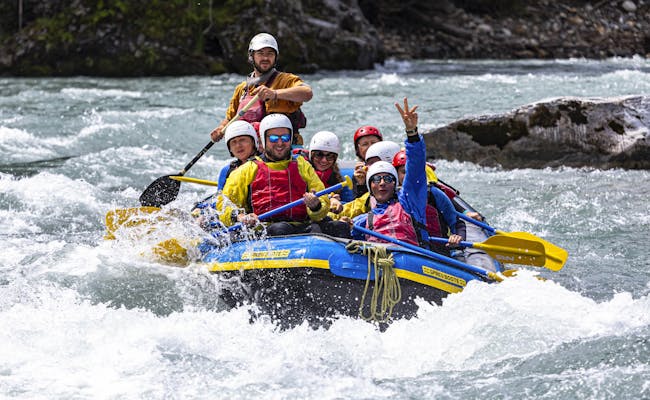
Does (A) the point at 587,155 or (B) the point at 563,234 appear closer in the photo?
(B) the point at 563,234

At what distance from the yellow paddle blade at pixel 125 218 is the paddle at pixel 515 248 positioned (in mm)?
2285

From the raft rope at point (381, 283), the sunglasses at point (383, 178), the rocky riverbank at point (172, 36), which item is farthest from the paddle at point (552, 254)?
the rocky riverbank at point (172, 36)

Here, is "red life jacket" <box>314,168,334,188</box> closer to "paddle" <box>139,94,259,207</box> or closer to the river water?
the river water

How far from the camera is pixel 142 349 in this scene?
5.05 m

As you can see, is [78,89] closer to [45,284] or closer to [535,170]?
[535,170]

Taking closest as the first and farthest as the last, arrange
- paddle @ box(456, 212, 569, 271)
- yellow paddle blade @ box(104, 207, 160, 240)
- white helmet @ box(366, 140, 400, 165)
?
paddle @ box(456, 212, 569, 271), white helmet @ box(366, 140, 400, 165), yellow paddle blade @ box(104, 207, 160, 240)

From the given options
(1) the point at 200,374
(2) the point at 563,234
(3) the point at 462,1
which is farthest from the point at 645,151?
(3) the point at 462,1

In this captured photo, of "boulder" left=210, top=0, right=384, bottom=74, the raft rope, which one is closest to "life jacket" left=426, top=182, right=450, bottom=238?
the raft rope

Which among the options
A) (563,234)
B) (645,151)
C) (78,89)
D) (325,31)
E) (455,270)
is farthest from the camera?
(325,31)

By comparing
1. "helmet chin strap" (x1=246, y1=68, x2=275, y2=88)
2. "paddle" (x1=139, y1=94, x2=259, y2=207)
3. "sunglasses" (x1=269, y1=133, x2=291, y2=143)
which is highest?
"helmet chin strap" (x1=246, y1=68, x2=275, y2=88)

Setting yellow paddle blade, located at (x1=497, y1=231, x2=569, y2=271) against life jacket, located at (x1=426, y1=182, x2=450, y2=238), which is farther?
life jacket, located at (x1=426, y1=182, x2=450, y2=238)

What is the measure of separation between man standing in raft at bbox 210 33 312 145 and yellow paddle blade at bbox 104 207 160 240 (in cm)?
92

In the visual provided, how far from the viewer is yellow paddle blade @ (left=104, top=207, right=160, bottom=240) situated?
6.67 meters

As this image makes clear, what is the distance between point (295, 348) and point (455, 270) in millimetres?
1134
